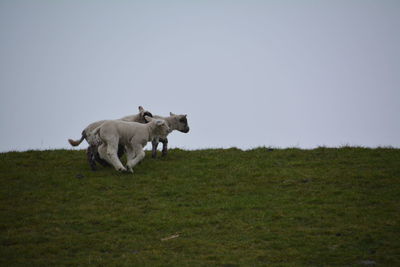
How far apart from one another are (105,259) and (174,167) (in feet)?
27.2

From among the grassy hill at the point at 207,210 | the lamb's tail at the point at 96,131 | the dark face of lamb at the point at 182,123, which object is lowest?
the grassy hill at the point at 207,210

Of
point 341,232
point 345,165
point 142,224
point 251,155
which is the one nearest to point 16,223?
point 142,224

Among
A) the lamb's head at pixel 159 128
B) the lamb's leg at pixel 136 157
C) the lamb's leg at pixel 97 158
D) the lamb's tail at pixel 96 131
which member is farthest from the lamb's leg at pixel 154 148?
the lamb's tail at pixel 96 131

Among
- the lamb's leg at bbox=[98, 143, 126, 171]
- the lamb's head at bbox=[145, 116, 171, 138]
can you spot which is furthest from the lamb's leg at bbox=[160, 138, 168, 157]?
the lamb's leg at bbox=[98, 143, 126, 171]

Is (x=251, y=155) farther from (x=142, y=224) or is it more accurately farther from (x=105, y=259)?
(x=105, y=259)

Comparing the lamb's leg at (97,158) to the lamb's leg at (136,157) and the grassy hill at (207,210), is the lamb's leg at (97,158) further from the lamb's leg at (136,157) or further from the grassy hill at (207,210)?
the lamb's leg at (136,157)

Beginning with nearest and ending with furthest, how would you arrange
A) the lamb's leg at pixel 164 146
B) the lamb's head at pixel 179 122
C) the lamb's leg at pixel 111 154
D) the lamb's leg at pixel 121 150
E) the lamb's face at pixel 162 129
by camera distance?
Answer: the lamb's leg at pixel 111 154 < the lamb's face at pixel 162 129 < the lamb's leg at pixel 121 150 < the lamb's leg at pixel 164 146 < the lamb's head at pixel 179 122

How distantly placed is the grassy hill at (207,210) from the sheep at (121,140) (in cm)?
53

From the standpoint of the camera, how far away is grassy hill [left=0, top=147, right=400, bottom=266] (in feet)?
41.3

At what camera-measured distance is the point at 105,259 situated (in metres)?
12.3

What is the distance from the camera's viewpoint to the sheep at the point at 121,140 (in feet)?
62.5

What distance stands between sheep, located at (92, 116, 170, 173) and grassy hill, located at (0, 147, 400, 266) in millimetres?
532

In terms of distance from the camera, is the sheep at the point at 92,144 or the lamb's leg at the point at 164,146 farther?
the lamb's leg at the point at 164,146

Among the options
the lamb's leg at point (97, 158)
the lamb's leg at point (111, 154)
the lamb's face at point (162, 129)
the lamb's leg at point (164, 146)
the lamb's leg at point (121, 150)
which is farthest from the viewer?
the lamb's leg at point (164, 146)
